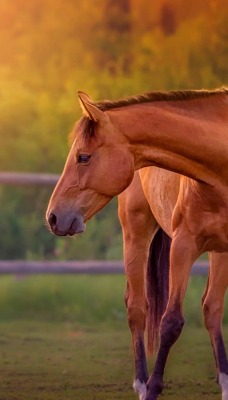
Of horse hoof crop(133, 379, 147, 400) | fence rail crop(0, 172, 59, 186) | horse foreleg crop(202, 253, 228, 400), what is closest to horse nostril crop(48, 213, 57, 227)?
horse foreleg crop(202, 253, 228, 400)

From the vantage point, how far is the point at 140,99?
5.05 m

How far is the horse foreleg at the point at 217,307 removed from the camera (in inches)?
230

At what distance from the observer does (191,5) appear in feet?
42.1

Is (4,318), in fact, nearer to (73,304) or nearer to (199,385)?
(73,304)

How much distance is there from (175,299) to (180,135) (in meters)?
0.72

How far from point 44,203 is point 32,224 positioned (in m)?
0.24

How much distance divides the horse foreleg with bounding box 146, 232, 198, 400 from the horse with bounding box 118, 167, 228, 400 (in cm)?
64

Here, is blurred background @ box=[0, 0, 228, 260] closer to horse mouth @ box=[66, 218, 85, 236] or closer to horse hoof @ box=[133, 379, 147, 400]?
horse hoof @ box=[133, 379, 147, 400]

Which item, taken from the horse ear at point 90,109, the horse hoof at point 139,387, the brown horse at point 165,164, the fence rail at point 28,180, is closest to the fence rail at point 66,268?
the fence rail at point 28,180

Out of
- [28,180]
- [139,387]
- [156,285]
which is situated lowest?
[28,180]

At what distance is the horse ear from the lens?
4.79m

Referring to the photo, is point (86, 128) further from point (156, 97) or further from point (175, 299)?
point (175, 299)

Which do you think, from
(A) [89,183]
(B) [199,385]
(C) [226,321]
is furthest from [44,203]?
(A) [89,183]

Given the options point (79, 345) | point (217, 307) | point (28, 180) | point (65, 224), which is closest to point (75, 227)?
point (65, 224)
